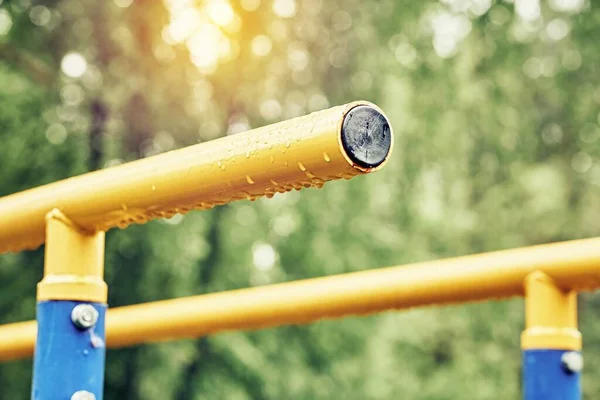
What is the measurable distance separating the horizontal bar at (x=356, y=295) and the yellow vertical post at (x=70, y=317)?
0.61 meters

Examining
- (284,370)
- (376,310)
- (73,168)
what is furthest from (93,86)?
(376,310)

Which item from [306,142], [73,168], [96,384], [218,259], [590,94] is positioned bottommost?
[96,384]

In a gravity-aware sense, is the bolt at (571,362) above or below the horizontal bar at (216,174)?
below

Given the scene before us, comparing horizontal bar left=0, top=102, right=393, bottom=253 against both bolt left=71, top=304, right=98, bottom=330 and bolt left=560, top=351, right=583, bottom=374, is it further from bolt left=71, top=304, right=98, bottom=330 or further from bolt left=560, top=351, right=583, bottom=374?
bolt left=560, top=351, right=583, bottom=374

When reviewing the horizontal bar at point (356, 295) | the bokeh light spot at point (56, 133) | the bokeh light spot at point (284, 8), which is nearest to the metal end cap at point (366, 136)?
the horizontal bar at point (356, 295)

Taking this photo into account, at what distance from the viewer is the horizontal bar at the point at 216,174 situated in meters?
0.92

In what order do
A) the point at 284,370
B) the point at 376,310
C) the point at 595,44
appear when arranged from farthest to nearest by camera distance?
1. the point at 595,44
2. the point at 284,370
3. the point at 376,310

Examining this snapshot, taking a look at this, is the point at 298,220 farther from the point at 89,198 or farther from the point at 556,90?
the point at 89,198

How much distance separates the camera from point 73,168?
546 centimetres

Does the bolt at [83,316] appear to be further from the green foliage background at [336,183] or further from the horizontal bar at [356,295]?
the green foliage background at [336,183]

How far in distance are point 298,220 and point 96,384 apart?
4.90 m

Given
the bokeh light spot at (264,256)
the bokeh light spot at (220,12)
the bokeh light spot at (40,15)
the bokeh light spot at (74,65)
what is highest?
the bokeh light spot at (220,12)

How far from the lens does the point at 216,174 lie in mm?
1053

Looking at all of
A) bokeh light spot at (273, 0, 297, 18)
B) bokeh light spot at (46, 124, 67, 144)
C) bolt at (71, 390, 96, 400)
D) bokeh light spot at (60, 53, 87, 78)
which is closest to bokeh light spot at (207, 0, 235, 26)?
bokeh light spot at (273, 0, 297, 18)
